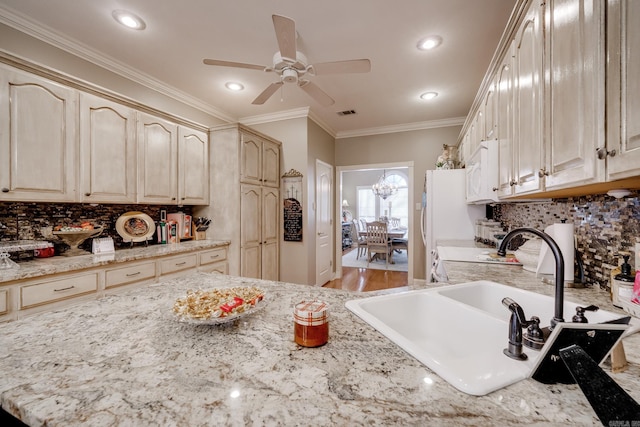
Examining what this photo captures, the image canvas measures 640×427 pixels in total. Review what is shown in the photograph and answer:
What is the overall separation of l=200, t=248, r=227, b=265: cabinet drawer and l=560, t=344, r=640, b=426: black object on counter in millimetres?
2805

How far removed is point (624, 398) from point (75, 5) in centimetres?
312

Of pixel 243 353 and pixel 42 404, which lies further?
pixel 243 353

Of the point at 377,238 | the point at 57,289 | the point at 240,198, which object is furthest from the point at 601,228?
the point at 377,238

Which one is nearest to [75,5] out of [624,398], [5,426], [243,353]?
[5,426]

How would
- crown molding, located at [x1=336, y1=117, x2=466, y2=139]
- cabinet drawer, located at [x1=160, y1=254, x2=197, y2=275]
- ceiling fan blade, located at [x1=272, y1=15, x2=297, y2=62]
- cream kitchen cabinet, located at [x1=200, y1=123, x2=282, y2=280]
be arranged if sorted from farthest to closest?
1. crown molding, located at [x1=336, y1=117, x2=466, y2=139]
2. cream kitchen cabinet, located at [x1=200, y1=123, x2=282, y2=280]
3. cabinet drawer, located at [x1=160, y1=254, x2=197, y2=275]
4. ceiling fan blade, located at [x1=272, y1=15, x2=297, y2=62]

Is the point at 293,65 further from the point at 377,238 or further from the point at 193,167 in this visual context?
the point at 377,238

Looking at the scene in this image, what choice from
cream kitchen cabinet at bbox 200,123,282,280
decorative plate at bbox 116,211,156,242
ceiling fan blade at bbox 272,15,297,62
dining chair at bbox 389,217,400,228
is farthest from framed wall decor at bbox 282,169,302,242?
dining chair at bbox 389,217,400,228

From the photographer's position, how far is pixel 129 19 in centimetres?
194

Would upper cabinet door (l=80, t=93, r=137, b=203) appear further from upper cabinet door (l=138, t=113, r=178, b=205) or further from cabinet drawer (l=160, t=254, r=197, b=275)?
cabinet drawer (l=160, t=254, r=197, b=275)

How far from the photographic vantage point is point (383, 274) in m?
4.94

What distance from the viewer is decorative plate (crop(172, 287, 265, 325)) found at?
2.55 feet

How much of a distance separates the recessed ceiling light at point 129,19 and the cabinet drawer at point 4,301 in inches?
77.3

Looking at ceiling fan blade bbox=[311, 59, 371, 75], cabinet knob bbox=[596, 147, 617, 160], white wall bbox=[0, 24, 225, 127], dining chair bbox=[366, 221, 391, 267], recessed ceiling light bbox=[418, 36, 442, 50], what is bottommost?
dining chair bbox=[366, 221, 391, 267]

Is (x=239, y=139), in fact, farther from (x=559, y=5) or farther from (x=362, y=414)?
(x=362, y=414)
